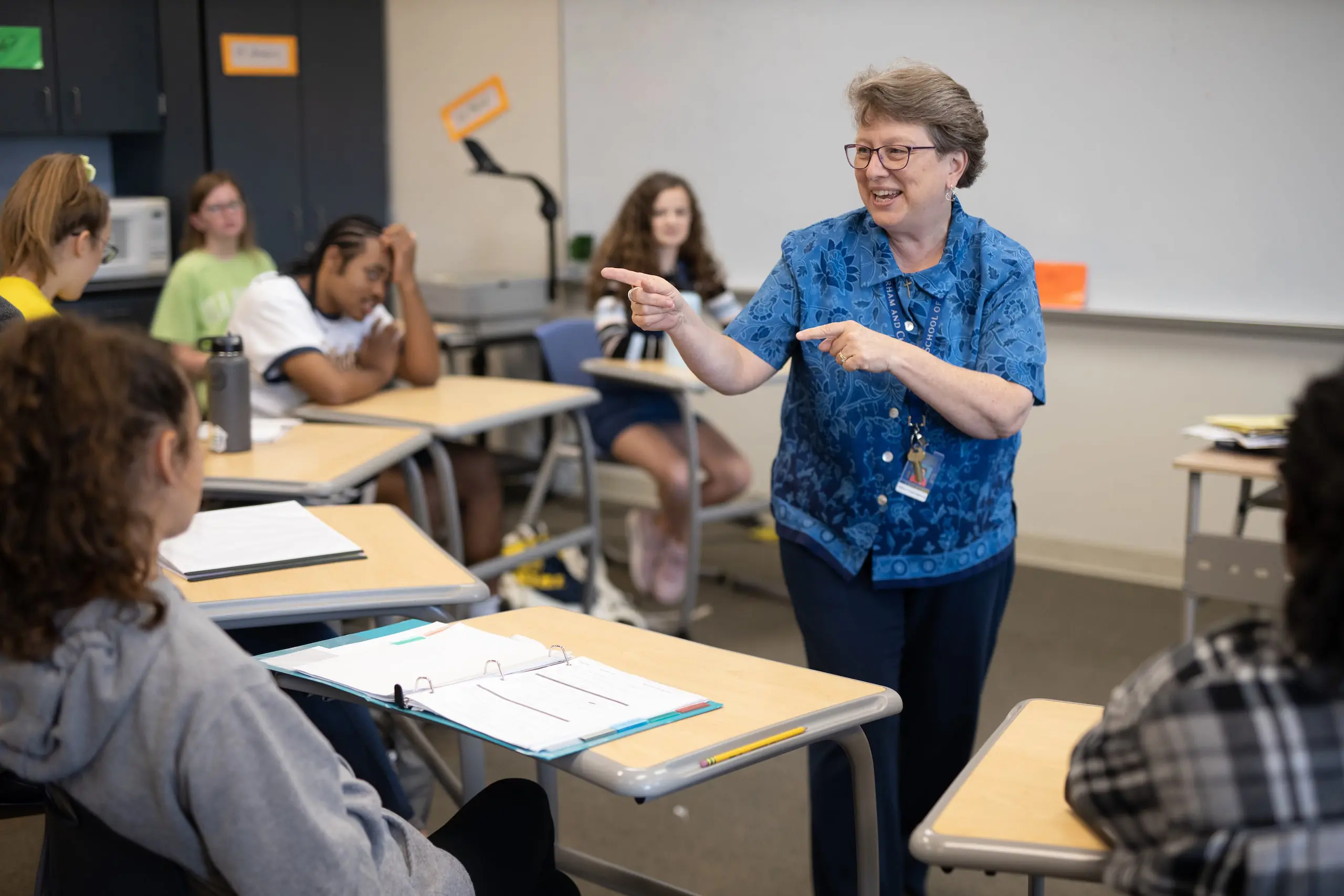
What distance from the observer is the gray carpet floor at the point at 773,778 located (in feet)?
8.13

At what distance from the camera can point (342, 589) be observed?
187 cm

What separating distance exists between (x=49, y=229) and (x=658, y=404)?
6.33ft

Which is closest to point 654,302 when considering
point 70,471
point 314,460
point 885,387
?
point 885,387

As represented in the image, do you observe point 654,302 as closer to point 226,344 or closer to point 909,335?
point 909,335

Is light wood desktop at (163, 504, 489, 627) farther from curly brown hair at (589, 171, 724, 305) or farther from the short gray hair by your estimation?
curly brown hair at (589, 171, 724, 305)

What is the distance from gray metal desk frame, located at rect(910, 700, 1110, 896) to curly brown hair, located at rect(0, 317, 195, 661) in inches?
28.2

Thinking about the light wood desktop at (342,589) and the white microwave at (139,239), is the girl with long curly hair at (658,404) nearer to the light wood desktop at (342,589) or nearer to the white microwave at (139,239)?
the light wood desktop at (342,589)

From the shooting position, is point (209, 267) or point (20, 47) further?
point (20, 47)

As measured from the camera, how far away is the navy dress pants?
6.50ft

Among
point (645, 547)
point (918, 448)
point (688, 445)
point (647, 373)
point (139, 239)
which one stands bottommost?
point (645, 547)

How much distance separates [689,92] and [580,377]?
1520mm

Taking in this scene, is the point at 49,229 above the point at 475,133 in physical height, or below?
below

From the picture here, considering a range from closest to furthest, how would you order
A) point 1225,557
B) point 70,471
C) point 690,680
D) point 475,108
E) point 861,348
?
point 70,471 < point 690,680 < point 861,348 < point 1225,557 < point 475,108

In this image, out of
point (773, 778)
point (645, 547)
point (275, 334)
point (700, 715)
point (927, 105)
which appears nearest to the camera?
point (700, 715)
